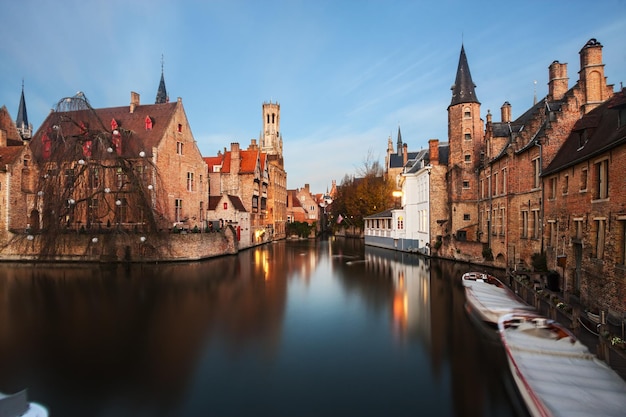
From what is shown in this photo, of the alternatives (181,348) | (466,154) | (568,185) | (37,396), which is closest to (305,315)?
(181,348)

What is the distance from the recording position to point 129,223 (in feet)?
89.6

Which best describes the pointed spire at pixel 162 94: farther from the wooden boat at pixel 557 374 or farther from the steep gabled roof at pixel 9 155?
the wooden boat at pixel 557 374

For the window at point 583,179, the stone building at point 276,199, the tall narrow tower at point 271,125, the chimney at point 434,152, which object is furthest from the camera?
the tall narrow tower at point 271,125

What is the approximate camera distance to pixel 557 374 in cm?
658

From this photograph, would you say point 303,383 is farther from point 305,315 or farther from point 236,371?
point 305,315

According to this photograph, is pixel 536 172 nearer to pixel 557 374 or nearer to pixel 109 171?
pixel 557 374

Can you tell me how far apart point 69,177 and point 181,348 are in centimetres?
1778

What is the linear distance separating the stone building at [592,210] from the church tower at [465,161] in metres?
10.3

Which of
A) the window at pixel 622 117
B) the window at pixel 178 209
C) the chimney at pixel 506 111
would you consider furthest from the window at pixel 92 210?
the chimney at pixel 506 111

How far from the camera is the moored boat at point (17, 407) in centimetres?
509

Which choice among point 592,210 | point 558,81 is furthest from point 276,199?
point 592,210

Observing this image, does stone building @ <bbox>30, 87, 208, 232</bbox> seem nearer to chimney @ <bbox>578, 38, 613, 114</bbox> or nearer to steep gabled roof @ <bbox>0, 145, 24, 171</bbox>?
steep gabled roof @ <bbox>0, 145, 24, 171</bbox>

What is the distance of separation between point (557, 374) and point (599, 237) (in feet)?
23.5

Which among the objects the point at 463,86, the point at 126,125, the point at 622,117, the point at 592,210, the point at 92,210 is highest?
the point at 463,86
